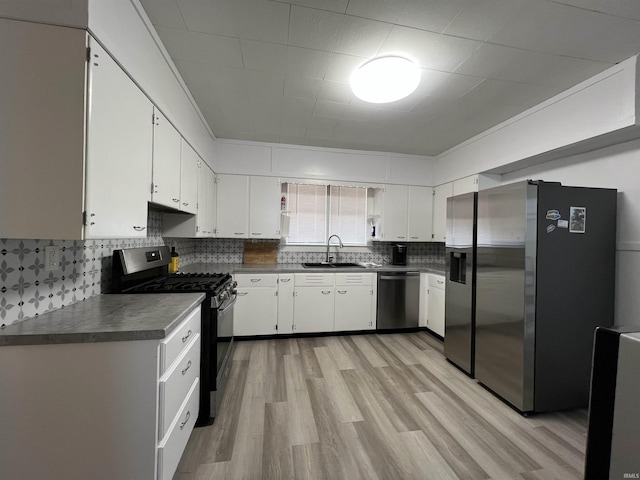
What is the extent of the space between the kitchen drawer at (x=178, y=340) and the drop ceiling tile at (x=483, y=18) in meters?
2.29

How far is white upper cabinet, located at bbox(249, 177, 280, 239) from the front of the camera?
3.62 m

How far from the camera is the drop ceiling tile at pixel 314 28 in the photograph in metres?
1.51

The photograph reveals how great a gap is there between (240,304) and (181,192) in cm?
156

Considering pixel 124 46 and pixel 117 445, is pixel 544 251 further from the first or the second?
pixel 124 46

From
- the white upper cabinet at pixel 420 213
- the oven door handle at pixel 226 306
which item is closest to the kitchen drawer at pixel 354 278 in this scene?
the white upper cabinet at pixel 420 213

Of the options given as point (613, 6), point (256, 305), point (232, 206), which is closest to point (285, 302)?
point (256, 305)

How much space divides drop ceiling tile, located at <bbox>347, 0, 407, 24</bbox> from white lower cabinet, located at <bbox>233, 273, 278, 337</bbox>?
2654mm

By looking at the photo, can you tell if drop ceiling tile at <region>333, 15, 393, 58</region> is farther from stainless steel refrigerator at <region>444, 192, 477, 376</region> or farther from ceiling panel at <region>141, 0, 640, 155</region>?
stainless steel refrigerator at <region>444, 192, 477, 376</region>

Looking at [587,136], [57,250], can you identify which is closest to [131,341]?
[57,250]

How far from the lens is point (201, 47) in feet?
5.94

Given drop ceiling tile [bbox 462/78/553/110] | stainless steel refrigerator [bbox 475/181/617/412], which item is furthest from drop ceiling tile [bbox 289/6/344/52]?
stainless steel refrigerator [bbox 475/181/617/412]

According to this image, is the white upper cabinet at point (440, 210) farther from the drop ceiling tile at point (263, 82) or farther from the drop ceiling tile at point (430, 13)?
the drop ceiling tile at point (263, 82)

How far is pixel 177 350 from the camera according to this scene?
1.37 m

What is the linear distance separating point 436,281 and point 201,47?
11.4 feet
